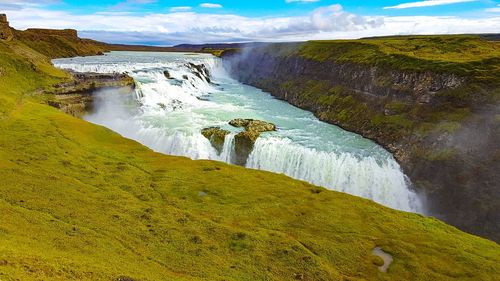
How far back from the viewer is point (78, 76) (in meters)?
65.5

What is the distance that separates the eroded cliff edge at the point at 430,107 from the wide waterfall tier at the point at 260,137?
2.76 m

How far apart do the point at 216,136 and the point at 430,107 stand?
29819mm

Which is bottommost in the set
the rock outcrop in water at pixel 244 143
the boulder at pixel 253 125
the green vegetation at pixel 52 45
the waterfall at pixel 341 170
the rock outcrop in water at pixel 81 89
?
the waterfall at pixel 341 170

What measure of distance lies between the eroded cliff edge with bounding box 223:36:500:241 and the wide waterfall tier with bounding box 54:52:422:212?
9.04 ft

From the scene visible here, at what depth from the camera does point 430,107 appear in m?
55.2

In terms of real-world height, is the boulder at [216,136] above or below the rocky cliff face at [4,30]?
below

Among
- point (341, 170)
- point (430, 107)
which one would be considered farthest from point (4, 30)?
point (430, 107)

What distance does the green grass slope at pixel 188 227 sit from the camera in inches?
761

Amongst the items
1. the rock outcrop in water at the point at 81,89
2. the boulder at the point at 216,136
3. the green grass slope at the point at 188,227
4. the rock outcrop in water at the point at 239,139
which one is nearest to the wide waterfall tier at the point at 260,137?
the boulder at the point at 216,136

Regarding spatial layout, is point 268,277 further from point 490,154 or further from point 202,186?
point 490,154

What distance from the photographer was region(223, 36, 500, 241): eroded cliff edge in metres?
42.7

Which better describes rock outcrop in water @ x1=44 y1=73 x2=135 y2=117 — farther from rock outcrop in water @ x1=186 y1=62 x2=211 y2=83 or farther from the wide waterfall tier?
rock outcrop in water @ x1=186 y1=62 x2=211 y2=83

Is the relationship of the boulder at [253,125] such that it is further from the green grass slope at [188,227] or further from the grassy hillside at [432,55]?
the grassy hillside at [432,55]

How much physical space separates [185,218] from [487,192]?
32.2m
